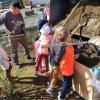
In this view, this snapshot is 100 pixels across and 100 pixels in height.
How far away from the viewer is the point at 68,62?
16.6ft

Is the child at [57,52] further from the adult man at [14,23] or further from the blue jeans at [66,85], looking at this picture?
the adult man at [14,23]

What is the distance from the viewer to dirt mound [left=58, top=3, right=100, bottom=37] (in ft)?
21.7

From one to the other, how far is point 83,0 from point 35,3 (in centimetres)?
990

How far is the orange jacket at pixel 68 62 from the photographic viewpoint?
197 inches

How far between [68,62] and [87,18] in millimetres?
2233

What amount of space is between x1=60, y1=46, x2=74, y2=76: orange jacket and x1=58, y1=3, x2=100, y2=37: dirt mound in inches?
60.7

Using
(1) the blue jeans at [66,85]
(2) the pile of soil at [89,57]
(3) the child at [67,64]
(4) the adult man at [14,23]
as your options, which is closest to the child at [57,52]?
(3) the child at [67,64]

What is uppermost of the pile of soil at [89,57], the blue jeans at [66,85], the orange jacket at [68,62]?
the orange jacket at [68,62]

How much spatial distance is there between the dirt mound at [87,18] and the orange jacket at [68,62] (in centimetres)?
154

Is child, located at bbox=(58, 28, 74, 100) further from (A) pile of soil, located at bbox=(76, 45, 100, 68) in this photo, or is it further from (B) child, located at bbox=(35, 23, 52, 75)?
(B) child, located at bbox=(35, 23, 52, 75)

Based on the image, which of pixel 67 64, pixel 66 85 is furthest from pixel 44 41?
pixel 66 85

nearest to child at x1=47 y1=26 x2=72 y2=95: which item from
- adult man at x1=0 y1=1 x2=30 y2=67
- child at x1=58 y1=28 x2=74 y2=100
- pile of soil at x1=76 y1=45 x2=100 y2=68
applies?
child at x1=58 y1=28 x2=74 y2=100

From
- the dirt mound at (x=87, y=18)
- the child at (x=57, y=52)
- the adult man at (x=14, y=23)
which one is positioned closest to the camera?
the child at (x=57, y=52)

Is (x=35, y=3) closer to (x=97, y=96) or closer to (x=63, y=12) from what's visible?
(x=63, y=12)
